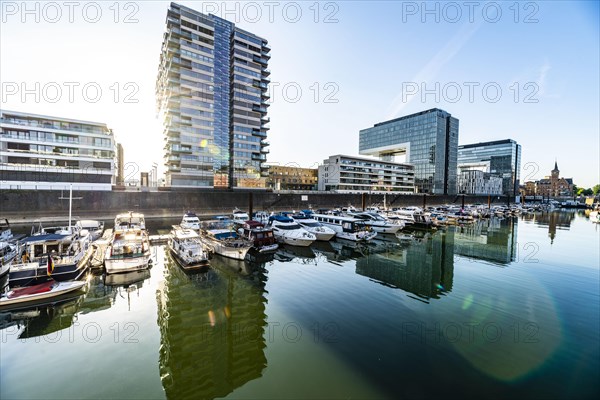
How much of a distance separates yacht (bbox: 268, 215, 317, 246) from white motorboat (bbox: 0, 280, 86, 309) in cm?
1955

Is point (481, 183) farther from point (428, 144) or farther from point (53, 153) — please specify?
point (53, 153)

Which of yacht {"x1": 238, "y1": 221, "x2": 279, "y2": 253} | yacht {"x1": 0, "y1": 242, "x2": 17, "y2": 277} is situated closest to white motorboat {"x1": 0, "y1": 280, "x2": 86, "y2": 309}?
yacht {"x1": 0, "y1": 242, "x2": 17, "y2": 277}

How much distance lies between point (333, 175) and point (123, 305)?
112288 mm

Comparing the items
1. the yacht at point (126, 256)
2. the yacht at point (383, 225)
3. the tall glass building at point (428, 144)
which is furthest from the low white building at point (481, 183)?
the yacht at point (126, 256)

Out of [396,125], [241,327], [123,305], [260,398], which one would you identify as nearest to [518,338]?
[260,398]

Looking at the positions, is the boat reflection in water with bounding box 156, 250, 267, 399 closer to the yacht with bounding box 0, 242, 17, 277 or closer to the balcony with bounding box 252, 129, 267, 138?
the yacht with bounding box 0, 242, 17, 277

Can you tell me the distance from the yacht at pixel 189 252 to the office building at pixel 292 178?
104 meters

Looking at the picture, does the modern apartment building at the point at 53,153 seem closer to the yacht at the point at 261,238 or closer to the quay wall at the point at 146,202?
the quay wall at the point at 146,202

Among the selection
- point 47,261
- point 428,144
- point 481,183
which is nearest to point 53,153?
point 47,261

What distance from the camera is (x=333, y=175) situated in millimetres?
122750

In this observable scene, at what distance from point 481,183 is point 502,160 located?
19001mm

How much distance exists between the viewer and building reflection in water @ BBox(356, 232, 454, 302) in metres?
18.9

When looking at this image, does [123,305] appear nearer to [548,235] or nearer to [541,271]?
[541,271]

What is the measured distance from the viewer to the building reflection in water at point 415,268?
1891cm
